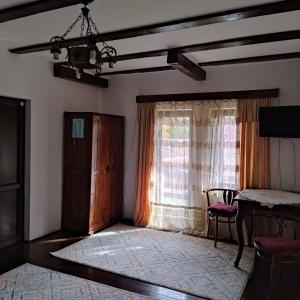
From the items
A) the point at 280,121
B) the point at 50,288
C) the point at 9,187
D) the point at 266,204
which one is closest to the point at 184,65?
the point at 280,121

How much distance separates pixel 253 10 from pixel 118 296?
107 inches

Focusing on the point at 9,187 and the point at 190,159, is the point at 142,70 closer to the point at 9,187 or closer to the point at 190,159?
the point at 190,159

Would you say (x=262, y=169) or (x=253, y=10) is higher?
(x=253, y=10)

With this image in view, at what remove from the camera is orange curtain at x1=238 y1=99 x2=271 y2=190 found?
4141mm

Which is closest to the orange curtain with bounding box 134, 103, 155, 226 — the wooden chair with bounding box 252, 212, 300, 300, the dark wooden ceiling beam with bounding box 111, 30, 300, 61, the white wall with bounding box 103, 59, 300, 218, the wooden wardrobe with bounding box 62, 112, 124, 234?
the white wall with bounding box 103, 59, 300, 218

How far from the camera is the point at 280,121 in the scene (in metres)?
3.94

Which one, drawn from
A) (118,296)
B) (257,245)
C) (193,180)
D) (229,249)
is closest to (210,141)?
(193,180)

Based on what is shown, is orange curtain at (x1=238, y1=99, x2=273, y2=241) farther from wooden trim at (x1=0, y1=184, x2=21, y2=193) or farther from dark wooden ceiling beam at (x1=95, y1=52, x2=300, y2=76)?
wooden trim at (x1=0, y1=184, x2=21, y2=193)

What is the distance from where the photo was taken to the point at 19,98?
3.90 meters

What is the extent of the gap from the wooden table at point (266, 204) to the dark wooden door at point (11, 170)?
9.20ft

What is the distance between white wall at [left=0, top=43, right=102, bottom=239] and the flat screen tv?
2.85m

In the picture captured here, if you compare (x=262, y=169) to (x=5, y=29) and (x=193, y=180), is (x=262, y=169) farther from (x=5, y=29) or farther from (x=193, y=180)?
(x=5, y=29)

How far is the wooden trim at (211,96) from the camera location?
13.5 feet

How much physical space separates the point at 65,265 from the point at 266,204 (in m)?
2.30
